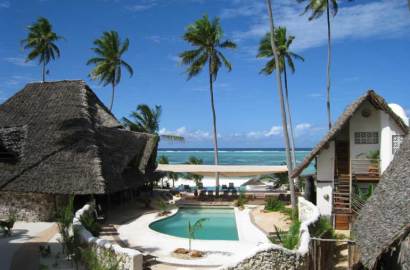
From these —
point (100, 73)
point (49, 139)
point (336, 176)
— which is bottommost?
point (336, 176)

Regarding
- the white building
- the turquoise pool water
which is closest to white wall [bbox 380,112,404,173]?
the white building

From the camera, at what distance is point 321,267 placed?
36.8 ft

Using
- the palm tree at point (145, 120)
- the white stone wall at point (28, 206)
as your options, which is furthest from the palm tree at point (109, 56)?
the white stone wall at point (28, 206)

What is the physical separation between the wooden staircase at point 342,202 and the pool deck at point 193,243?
3376 mm

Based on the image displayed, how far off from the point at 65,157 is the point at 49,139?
1.77 m

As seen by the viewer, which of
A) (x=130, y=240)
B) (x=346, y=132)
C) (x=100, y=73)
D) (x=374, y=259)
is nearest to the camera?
(x=374, y=259)

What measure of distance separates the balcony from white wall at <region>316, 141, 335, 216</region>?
0.95 m

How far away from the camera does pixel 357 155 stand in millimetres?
18500

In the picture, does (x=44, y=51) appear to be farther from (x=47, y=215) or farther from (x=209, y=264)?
(x=209, y=264)

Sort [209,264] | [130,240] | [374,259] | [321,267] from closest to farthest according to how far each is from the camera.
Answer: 1. [374,259]
2. [321,267]
3. [209,264]
4. [130,240]

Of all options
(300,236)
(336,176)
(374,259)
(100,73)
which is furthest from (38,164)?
(100,73)

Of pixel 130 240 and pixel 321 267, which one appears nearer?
pixel 321 267

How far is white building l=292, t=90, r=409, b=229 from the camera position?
56.3ft

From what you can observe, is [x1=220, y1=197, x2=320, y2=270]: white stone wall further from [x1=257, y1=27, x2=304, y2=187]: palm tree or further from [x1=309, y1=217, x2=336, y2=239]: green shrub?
[x1=257, y1=27, x2=304, y2=187]: palm tree
